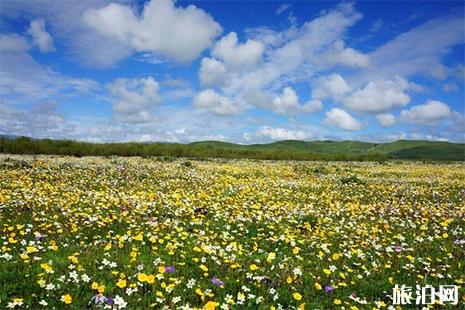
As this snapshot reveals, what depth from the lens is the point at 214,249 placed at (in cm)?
775

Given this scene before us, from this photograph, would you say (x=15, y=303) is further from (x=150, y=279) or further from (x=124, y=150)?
(x=124, y=150)

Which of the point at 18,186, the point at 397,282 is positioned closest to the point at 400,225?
the point at 397,282

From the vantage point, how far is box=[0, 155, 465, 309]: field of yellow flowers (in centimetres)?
568

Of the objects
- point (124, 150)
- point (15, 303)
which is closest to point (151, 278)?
point (15, 303)

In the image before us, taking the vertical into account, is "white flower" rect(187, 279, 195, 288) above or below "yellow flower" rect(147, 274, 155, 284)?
below

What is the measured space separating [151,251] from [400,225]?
7.30 meters

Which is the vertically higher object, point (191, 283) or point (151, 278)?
point (151, 278)

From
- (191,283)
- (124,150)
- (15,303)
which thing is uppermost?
(124,150)

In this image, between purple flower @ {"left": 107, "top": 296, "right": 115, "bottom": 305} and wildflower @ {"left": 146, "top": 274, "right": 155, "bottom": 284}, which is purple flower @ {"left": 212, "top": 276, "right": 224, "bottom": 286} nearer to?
wildflower @ {"left": 146, "top": 274, "right": 155, "bottom": 284}

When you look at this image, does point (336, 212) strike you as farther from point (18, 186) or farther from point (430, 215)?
point (18, 186)

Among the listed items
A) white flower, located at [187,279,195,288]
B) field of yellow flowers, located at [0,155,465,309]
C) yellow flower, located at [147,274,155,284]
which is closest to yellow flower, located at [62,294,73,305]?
field of yellow flowers, located at [0,155,465,309]

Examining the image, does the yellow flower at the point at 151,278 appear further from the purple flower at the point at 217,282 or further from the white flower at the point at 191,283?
the purple flower at the point at 217,282

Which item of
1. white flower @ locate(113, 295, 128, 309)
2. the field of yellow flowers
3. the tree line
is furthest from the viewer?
the tree line

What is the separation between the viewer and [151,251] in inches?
301
